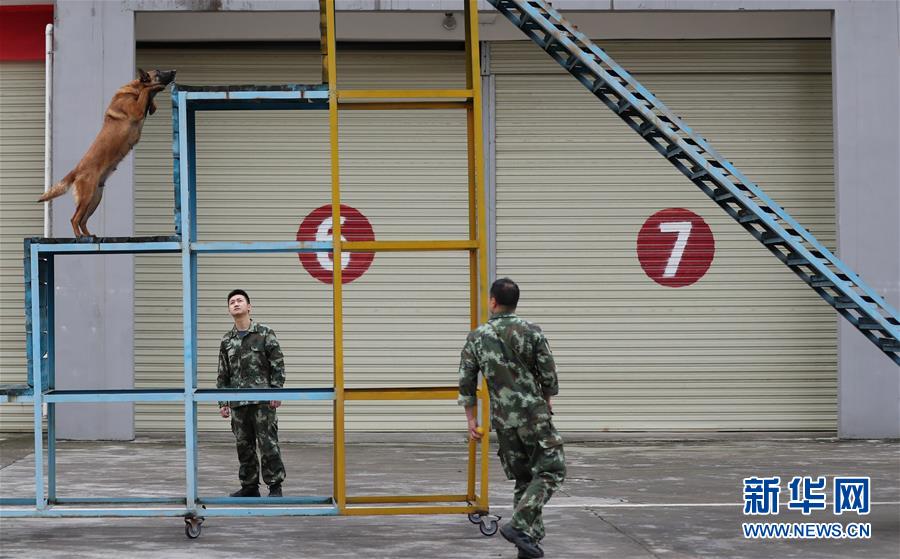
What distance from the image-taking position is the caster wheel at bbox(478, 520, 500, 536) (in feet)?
28.6

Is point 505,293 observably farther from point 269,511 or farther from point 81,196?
point 81,196

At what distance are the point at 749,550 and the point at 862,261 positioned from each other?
24.1 feet

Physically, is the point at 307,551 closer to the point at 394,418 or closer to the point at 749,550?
the point at 749,550

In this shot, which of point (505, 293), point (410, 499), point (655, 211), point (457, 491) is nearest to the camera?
point (505, 293)

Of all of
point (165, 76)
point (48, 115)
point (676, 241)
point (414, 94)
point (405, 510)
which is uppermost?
point (48, 115)

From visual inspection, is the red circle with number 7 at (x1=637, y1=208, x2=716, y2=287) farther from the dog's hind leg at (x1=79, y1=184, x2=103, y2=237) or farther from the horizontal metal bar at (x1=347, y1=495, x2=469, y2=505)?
the dog's hind leg at (x1=79, y1=184, x2=103, y2=237)

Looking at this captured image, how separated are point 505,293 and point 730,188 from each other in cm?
254

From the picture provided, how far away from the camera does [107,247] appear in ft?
28.3

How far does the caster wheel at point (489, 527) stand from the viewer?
8703 mm

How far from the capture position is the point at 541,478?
25.8 feet

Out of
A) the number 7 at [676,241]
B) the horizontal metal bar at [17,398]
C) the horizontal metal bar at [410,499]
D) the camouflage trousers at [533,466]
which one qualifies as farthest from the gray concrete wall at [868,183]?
the horizontal metal bar at [17,398]

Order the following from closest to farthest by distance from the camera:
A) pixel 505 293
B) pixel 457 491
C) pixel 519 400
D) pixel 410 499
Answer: pixel 519 400
pixel 505 293
pixel 410 499
pixel 457 491

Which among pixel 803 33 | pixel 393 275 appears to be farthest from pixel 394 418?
pixel 803 33

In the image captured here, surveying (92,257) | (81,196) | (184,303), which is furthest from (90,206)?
(92,257)
